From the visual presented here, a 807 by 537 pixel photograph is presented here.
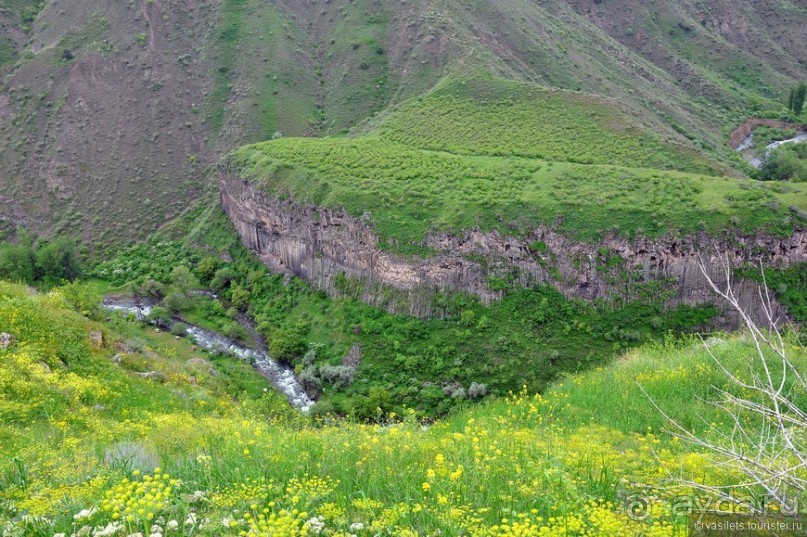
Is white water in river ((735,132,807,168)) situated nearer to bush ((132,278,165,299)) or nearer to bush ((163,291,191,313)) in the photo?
bush ((163,291,191,313))

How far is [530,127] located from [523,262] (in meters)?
24.5

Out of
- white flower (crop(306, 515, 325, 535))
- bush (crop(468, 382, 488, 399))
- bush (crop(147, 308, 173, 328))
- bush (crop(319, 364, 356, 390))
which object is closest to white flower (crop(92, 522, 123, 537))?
white flower (crop(306, 515, 325, 535))

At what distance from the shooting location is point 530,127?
203 ft

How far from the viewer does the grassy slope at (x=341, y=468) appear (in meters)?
7.54

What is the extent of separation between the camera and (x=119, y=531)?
23.3 ft

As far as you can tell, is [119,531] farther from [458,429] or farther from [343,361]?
[343,361]

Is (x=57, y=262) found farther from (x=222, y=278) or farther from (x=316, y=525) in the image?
(x=316, y=525)

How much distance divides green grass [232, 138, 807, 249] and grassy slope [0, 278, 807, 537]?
1059 inches

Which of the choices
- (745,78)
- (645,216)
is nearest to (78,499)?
(645,216)

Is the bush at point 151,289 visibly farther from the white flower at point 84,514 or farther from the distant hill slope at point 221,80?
the white flower at point 84,514

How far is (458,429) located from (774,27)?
147 m

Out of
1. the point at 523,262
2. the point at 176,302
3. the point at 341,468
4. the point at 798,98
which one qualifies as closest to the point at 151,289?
the point at 176,302

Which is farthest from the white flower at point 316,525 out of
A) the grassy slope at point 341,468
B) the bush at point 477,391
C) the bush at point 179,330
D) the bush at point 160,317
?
the bush at point 160,317

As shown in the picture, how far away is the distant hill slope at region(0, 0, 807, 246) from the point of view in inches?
2997
